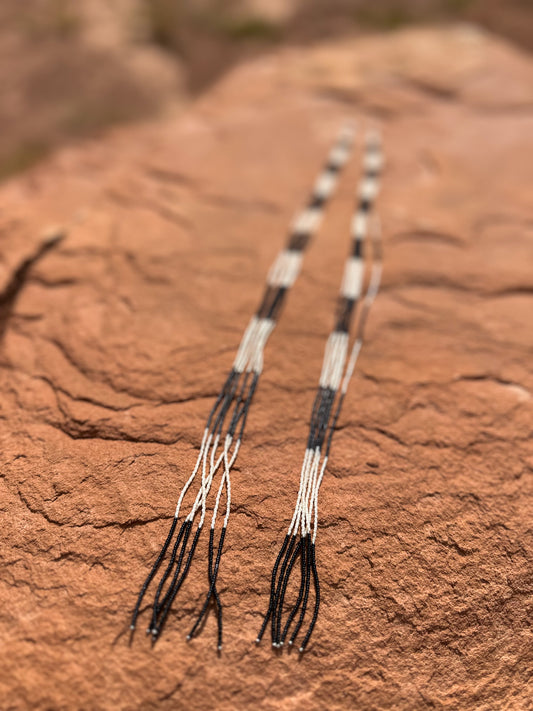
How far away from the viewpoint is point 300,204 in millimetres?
3021

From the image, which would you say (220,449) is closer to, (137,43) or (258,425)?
(258,425)

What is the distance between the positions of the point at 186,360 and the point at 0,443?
28.3 inches

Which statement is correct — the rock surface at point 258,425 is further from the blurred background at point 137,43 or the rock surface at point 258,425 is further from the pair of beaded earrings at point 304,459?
the blurred background at point 137,43

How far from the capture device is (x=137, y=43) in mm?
4691

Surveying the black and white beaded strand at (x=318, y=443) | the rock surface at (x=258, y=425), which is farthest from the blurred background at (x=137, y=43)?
the black and white beaded strand at (x=318, y=443)

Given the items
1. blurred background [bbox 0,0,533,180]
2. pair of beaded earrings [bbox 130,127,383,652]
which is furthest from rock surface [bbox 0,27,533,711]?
blurred background [bbox 0,0,533,180]

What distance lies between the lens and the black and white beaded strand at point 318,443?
146 centimetres

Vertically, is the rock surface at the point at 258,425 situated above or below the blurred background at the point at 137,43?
below

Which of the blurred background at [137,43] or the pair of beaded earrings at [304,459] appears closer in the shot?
the pair of beaded earrings at [304,459]

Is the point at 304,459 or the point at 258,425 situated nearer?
the point at 304,459

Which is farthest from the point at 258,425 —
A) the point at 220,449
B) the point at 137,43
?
the point at 137,43

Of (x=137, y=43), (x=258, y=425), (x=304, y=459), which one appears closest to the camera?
(x=304, y=459)

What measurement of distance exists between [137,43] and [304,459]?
4512mm

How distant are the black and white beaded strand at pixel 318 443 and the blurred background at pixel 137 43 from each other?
2.24 meters
